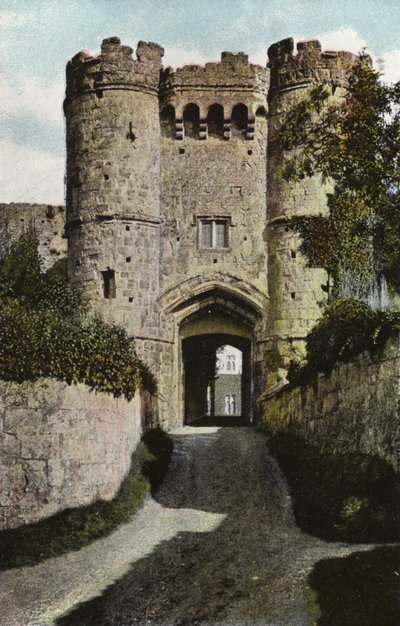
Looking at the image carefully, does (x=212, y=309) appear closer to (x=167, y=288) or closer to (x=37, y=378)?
(x=167, y=288)

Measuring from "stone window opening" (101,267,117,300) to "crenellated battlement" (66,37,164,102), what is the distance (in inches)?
205

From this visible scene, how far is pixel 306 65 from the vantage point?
24719 mm

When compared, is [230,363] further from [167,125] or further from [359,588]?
[359,588]

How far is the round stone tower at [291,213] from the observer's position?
2417 centimetres

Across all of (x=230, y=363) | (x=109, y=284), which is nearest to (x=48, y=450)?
(x=109, y=284)

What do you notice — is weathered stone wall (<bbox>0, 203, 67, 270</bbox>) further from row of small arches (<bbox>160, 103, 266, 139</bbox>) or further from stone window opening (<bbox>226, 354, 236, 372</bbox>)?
stone window opening (<bbox>226, 354, 236, 372</bbox>)

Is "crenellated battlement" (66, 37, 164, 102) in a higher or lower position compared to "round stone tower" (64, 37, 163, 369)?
higher

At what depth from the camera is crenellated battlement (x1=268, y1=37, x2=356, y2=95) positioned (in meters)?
24.6

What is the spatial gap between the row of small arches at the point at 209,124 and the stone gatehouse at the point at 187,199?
0.04 metres

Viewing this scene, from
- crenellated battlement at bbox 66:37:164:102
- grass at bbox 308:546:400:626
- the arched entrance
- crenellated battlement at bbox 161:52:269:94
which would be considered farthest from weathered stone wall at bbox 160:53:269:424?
grass at bbox 308:546:400:626

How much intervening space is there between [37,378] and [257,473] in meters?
5.53

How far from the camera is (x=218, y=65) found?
25078mm

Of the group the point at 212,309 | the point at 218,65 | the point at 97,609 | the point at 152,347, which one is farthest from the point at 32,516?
the point at 218,65

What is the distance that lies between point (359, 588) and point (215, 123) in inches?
709
